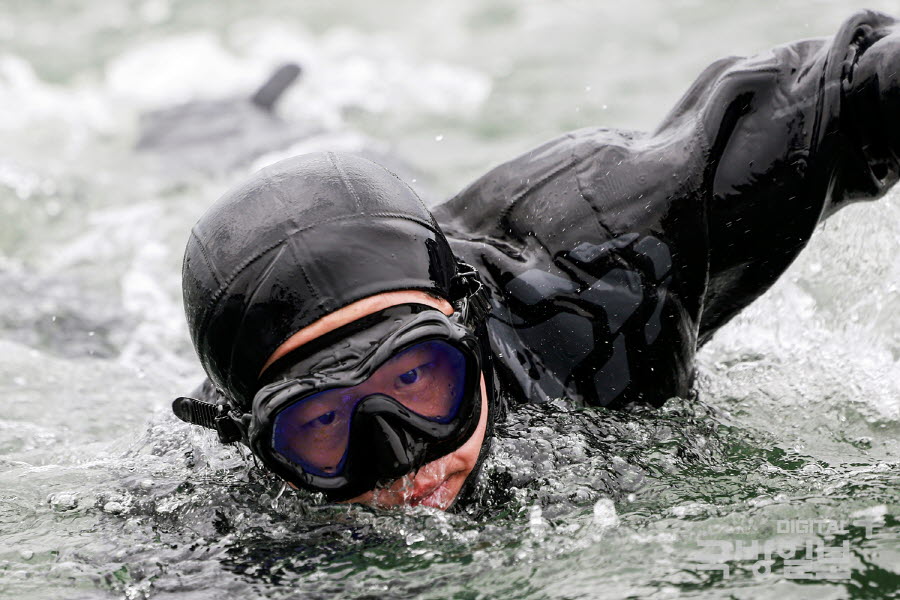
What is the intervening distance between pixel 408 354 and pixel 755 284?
112 centimetres

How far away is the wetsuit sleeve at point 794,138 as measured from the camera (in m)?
2.83

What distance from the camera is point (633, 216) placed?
113 inches

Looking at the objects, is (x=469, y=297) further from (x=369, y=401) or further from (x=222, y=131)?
(x=222, y=131)

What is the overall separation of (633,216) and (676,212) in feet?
0.36

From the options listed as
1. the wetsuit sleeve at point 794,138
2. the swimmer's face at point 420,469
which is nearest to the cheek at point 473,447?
the swimmer's face at point 420,469

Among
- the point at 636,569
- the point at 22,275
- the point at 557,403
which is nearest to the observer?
the point at 636,569

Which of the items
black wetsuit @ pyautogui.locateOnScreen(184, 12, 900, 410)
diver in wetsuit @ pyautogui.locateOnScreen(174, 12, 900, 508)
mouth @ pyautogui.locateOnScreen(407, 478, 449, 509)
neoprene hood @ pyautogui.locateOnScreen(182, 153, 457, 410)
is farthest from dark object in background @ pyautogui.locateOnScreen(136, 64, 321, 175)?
mouth @ pyautogui.locateOnScreen(407, 478, 449, 509)

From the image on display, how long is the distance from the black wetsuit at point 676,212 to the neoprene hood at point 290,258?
35 cm

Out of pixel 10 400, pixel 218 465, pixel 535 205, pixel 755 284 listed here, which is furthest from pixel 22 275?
A: pixel 755 284

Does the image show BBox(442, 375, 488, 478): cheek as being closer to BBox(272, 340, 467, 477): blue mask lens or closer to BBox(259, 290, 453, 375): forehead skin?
BBox(272, 340, 467, 477): blue mask lens

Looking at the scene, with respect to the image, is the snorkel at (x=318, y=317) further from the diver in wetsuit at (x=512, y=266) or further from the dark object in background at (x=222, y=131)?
the dark object in background at (x=222, y=131)

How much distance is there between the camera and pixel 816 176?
9.36ft

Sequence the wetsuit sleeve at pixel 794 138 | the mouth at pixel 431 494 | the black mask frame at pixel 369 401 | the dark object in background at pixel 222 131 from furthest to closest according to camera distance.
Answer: the dark object in background at pixel 222 131, the wetsuit sleeve at pixel 794 138, the mouth at pixel 431 494, the black mask frame at pixel 369 401

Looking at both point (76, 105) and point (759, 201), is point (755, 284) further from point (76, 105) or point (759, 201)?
point (76, 105)
